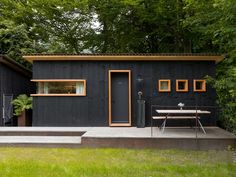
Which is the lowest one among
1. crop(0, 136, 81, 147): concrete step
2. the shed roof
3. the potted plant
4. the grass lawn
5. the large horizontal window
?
the grass lawn

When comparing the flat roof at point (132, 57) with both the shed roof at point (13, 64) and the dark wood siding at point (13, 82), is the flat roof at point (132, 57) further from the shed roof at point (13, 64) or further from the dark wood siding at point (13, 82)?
the dark wood siding at point (13, 82)

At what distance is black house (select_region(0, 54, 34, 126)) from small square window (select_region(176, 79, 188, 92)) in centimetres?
654

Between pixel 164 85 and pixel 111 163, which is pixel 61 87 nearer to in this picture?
pixel 164 85

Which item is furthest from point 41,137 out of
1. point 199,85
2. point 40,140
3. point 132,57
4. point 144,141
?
point 199,85

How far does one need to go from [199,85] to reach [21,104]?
676 cm

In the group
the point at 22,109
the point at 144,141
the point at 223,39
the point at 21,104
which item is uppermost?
the point at 223,39

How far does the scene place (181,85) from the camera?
34.0 feet

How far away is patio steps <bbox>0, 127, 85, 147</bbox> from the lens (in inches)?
313

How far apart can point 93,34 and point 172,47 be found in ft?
16.2

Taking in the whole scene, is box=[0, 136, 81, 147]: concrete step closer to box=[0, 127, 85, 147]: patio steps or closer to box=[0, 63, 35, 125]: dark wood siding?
box=[0, 127, 85, 147]: patio steps

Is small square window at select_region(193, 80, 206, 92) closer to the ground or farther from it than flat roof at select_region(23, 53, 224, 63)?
closer to the ground

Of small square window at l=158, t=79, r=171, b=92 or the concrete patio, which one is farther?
small square window at l=158, t=79, r=171, b=92

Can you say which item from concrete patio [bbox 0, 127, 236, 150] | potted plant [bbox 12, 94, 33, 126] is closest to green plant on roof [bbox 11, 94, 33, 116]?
potted plant [bbox 12, 94, 33, 126]

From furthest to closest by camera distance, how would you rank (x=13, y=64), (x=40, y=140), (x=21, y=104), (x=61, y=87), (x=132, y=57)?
(x=13, y=64) → (x=21, y=104) → (x=61, y=87) → (x=132, y=57) → (x=40, y=140)
